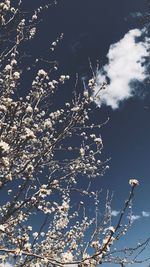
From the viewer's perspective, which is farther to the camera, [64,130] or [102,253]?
[64,130]

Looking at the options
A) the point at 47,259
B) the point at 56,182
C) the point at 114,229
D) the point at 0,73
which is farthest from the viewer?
the point at 0,73

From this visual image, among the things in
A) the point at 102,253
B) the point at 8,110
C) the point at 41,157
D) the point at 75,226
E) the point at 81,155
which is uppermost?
the point at 75,226

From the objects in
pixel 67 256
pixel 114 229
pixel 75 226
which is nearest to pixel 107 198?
pixel 75 226

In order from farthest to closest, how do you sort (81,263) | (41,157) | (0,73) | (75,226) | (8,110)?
1. (75,226)
2. (0,73)
3. (41,157)
4. (8,110)
5. (81,263)

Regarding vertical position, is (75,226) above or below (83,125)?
above

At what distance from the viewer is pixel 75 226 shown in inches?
554

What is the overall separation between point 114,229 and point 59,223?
11.6m

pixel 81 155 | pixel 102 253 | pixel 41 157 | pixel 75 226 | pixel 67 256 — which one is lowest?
pixel 102 253

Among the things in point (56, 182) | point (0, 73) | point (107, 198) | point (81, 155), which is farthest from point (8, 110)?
point (107, 198)

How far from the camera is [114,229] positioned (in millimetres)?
3432

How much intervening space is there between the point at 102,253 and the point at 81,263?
0.28m

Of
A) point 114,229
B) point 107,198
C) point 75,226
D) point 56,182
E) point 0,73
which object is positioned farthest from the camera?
point 75,226

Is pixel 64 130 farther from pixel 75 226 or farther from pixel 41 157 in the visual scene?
pixel 75 226

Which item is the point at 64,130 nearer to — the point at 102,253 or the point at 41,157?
the point at 41,157
